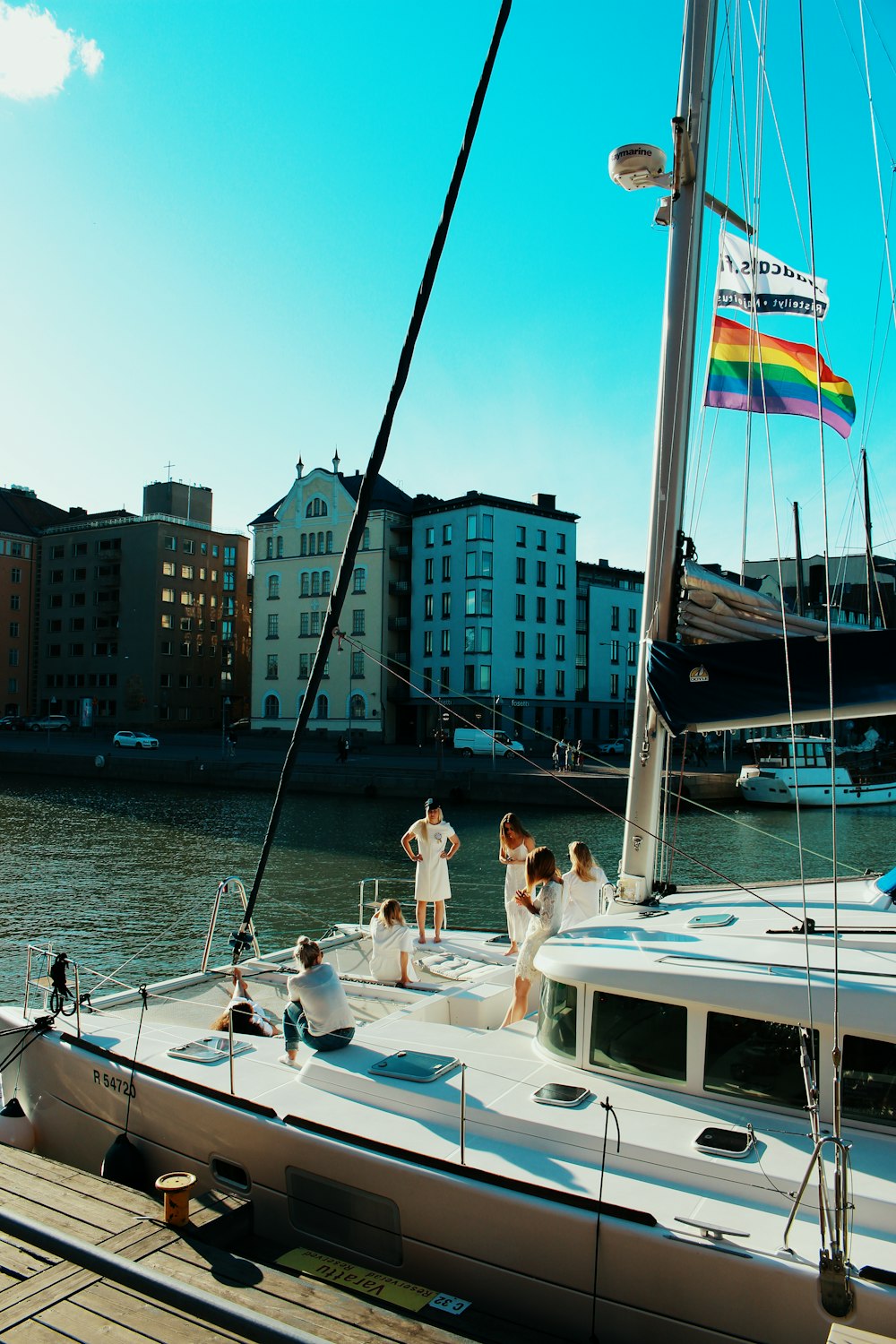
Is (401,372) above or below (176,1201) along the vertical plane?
above

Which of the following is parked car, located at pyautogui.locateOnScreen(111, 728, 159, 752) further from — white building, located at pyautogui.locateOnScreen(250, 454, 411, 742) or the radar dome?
the radar dome

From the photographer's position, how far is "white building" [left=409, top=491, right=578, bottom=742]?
218 feet

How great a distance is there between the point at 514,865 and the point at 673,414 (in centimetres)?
481

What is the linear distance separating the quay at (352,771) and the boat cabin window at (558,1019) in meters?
31.0

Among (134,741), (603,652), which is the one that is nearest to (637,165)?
(134,741)

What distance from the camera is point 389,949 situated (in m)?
8.97

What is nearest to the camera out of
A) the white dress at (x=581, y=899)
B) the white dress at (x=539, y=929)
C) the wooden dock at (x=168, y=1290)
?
the wooden dock at (x=168, y=1290)

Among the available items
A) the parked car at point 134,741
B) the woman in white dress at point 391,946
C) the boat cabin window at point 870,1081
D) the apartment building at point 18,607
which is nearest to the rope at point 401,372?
the woman in white dress at point 391,946

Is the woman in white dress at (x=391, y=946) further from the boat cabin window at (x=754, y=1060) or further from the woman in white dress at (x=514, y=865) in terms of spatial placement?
the boat cabin window at (x=754, y=1060)

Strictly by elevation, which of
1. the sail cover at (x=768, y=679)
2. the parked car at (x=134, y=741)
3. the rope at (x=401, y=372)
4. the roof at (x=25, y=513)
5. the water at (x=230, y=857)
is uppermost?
the roof at (x=25, y=513)

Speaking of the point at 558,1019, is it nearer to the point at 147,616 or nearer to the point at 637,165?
the point at 637,165

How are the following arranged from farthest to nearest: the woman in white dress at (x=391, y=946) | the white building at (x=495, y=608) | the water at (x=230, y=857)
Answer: the white building at (x=495, y=608)
the water at (x=230, y=857)
the woman in white dress at (x=391, y=946)

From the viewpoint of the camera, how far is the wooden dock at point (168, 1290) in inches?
179

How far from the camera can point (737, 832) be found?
123 feet
